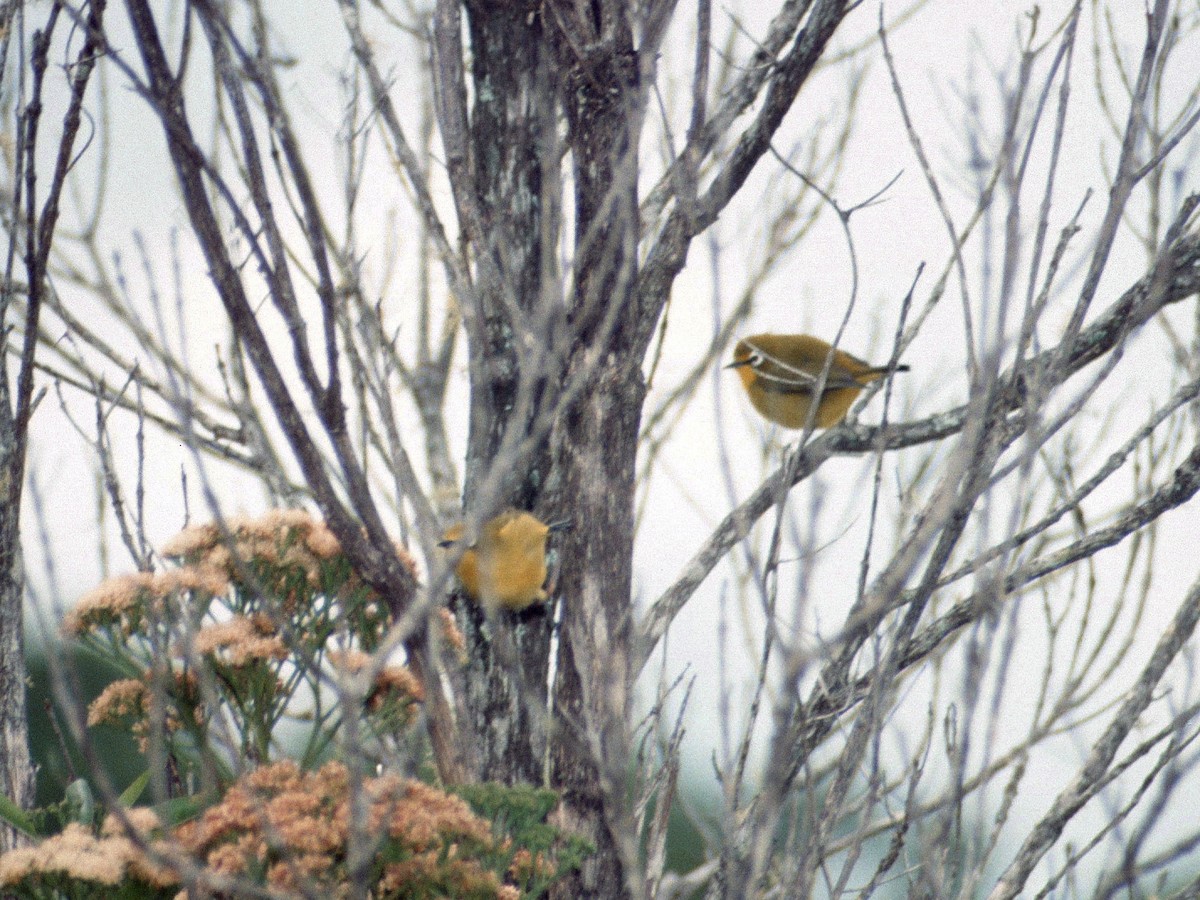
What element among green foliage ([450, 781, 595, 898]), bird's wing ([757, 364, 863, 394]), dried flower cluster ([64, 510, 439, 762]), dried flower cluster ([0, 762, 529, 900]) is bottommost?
green foliage ([450, 781, 595, 898])

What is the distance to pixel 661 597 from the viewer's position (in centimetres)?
318

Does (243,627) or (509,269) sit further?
(509,269)

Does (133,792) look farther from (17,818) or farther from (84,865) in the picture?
(84,865)

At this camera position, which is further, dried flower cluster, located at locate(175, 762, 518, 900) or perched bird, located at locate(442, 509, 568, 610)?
perched bird, located at locate(442, 509, 568, 610)

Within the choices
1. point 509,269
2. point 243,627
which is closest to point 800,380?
point 509,269

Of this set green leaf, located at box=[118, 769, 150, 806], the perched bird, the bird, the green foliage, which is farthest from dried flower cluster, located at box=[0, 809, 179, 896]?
the bird

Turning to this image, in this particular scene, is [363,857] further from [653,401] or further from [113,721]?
[653,401]

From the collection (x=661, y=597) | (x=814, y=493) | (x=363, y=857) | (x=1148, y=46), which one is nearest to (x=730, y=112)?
(x=1148, y=46)

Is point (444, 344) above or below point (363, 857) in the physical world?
above

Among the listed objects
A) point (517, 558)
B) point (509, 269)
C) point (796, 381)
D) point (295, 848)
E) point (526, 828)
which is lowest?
point (526, 828)

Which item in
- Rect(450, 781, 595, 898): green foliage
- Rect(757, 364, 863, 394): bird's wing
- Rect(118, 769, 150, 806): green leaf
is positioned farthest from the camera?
Rect(757, 364, 863, 394): bird's wing

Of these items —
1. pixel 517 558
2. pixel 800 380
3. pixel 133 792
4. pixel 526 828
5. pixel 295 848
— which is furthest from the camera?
pixel 800 380

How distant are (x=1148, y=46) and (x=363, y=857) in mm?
1767

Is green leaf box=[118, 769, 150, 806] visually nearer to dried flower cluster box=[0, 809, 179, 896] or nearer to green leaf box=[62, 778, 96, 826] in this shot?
green leaf box=[62, 778, 96, 826]
